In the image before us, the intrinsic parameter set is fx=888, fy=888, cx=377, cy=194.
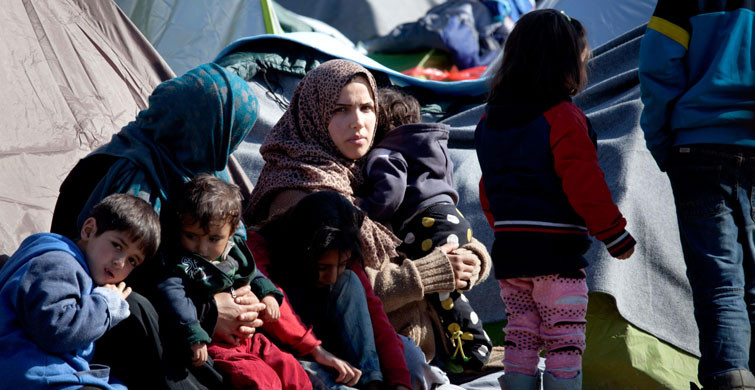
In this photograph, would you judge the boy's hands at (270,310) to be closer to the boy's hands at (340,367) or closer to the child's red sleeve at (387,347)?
the boy's hands at (340,367)

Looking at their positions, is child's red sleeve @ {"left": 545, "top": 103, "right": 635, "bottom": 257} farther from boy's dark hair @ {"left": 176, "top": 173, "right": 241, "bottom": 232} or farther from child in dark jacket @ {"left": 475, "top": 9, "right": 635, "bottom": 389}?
boy's dark hair @ {"left": 176, "top": 173, "right": 241, "bottom": 232}

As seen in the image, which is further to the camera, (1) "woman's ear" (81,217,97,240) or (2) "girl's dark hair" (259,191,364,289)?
(2) "girl's dark hair" (259,191,364,289)

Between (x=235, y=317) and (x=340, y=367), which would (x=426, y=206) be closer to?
(x=340, y=367)

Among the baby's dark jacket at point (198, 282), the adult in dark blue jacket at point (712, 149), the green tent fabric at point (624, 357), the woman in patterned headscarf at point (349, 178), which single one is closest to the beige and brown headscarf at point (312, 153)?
the woman in patterned headscarf at point (349, 178)

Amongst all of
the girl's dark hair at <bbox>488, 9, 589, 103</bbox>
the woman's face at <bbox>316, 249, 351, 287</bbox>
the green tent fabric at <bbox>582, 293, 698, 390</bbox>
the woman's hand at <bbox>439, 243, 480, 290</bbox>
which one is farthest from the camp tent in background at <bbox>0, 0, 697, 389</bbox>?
the girl's dark hair at <bbox>488, 9, 589, 103</bbox>

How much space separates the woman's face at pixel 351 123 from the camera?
9.86 feet

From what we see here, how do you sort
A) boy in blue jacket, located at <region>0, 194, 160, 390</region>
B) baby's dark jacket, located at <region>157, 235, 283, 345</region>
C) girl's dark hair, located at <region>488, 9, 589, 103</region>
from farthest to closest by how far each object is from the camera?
girl's dark hair, located at <region>488, 9, 589, 103</region> → baby's dark jacket, located at <region>157, 235, 283, 345</region> → boy in blue jacket, located at <region>0, 194, 160, 390</region>

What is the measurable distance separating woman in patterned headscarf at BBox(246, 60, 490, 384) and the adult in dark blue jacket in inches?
28.9

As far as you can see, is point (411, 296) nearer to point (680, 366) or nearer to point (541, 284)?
point (541, 284)

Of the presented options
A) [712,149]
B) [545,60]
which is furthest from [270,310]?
[712,149]

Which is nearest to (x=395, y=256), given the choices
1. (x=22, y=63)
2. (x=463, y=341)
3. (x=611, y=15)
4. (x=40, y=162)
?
(x=463, y=341)

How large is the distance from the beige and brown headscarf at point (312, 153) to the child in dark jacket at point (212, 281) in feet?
2.01

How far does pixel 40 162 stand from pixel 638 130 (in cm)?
222

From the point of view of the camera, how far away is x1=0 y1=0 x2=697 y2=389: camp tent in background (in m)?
2.77
